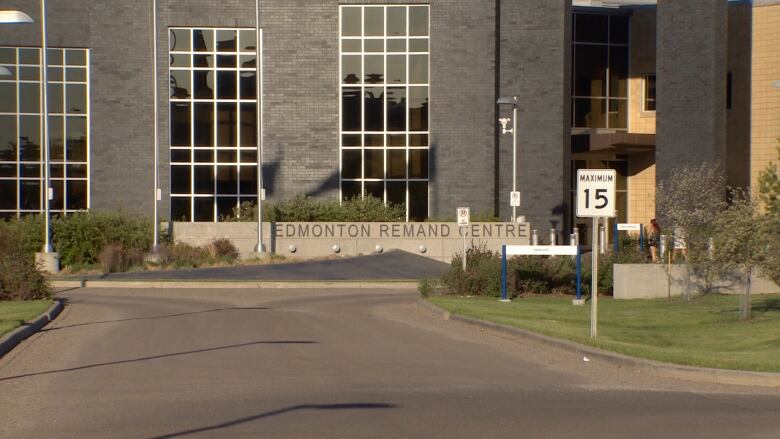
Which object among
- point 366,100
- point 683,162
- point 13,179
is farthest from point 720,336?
point 13,179

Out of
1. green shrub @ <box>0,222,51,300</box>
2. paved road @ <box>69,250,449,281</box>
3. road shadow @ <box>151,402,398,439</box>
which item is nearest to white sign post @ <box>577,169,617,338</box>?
road shadow @ <box>151,402,398,439</box>

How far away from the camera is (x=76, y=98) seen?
48.7 meters

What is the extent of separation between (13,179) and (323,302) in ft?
82.2

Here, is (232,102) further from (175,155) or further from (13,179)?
(13,179)

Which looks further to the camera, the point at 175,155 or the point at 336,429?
the point at 175,155

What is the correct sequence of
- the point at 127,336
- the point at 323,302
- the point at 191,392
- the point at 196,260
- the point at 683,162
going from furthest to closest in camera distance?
the point at 683,162
the point at 196,260
the point at 323,302
the point at 127,336
the point at 191,392

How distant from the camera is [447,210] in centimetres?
4869

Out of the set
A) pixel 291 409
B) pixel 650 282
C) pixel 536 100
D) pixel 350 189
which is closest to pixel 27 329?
pixel 291 409

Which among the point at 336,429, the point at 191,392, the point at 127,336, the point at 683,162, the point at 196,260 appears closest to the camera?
the point at 336,429

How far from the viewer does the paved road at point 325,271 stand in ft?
120

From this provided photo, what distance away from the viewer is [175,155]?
48.8m

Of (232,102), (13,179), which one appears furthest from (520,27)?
(13,179)

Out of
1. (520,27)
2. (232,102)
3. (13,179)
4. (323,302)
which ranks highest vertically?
(520,27)

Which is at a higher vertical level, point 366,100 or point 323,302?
point 366,100
